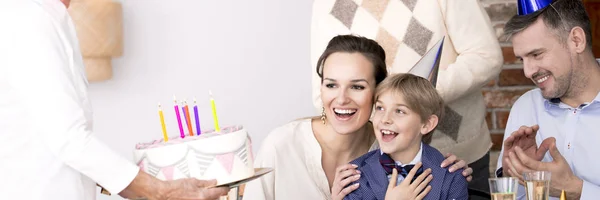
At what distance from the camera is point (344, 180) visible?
85.4 inches

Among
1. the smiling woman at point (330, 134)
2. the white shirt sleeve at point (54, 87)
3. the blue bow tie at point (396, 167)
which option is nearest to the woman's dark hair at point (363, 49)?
the smiling woman at point (330, 134)

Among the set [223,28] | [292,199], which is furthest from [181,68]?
[292,199]

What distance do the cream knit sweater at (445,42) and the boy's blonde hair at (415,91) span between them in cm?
28

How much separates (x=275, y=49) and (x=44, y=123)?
1.88 meters

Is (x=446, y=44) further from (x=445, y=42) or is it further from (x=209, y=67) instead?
(x=209, y=67)

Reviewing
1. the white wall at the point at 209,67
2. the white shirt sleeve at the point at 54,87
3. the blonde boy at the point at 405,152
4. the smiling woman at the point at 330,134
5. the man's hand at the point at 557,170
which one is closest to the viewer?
the white shirt sleeve at the point at 54,87

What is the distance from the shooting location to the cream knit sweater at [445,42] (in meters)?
2.57

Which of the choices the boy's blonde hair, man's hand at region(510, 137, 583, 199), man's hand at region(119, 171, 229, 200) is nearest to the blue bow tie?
the boy's blonde hair

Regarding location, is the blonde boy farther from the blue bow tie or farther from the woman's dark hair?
the woman's dark hair

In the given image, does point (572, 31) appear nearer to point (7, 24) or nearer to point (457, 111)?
point (457, 111)

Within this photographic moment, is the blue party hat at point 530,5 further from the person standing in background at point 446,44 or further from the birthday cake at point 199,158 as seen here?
the birthday cake at point 199,158

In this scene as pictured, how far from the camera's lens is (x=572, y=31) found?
86.1 inches

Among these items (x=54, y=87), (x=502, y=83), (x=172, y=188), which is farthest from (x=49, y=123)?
(x=502, y=83)

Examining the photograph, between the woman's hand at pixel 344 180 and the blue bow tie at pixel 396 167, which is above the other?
the blue bow tie at pixel 396 167
